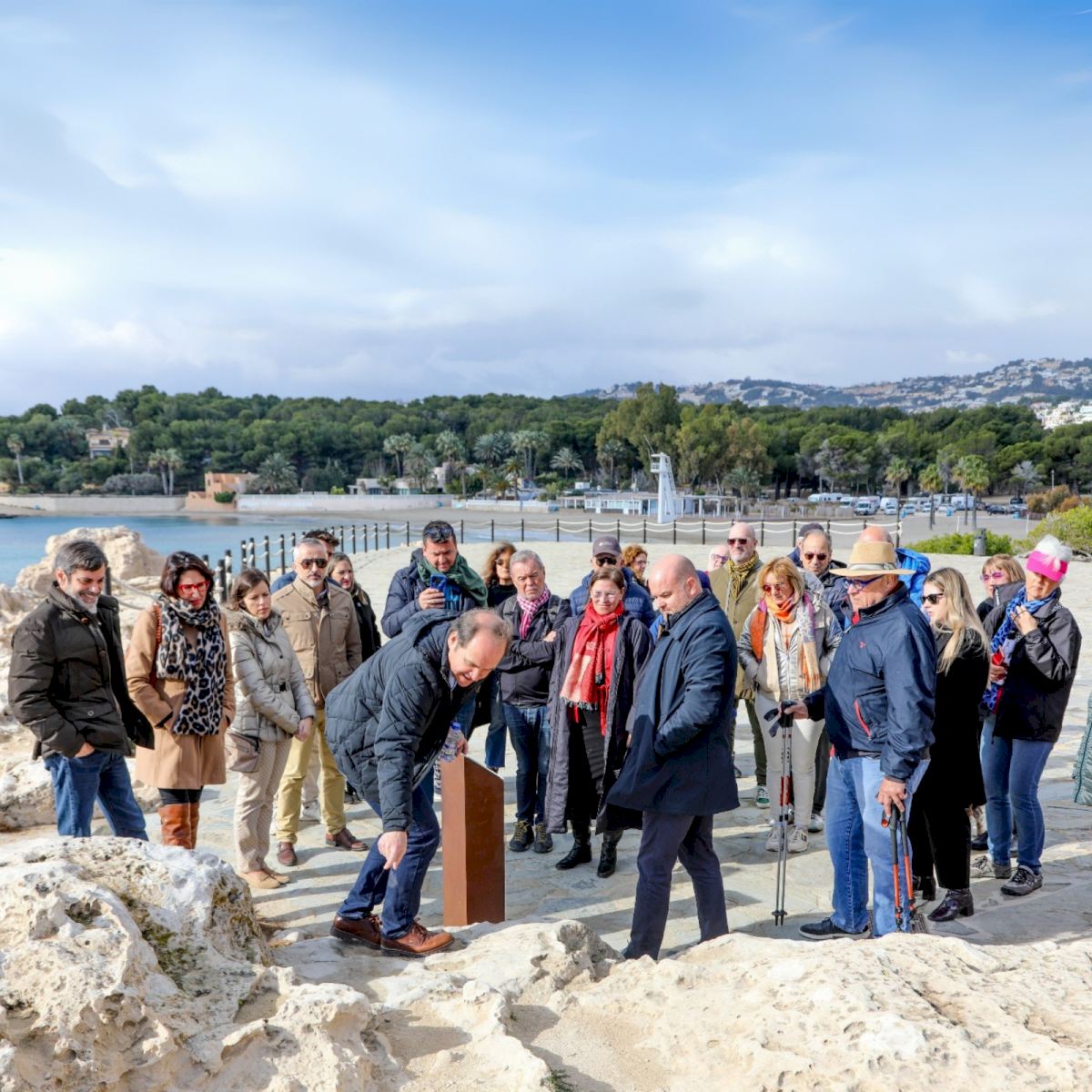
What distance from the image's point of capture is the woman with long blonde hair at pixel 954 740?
3.82 metres

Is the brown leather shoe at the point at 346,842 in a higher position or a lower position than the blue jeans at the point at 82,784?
lower

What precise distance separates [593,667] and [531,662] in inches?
20.5

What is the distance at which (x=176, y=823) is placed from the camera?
3.97 metres

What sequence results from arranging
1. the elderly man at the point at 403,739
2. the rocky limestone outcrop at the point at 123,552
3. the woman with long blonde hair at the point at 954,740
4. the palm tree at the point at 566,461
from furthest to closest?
the palm tree at the point at 566,461, the rocky limestone outcrop at the point at 123,552, the woman with long blonde hair at the point at 954,740, the elderly man at the point at 403,739

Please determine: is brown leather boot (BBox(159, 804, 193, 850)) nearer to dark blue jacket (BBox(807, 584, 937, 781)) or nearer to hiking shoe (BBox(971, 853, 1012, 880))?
dark blue jacket (BBox(807, 584, 937, 781))

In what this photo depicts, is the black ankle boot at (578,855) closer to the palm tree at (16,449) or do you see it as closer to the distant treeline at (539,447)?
Answer: the distant treeline at (539,447)

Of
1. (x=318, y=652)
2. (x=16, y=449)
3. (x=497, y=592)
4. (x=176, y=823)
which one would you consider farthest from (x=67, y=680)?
(x=16, y=449)

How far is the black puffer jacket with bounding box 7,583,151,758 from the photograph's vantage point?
3611 millimetres

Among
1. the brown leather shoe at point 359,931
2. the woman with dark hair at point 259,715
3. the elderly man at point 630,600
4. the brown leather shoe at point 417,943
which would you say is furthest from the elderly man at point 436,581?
the brown leather shoe at point 417,943

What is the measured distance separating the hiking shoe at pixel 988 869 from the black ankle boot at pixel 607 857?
1718 millimetres

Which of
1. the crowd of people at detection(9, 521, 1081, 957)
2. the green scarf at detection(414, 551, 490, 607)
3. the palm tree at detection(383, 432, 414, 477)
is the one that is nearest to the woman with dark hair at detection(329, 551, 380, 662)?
the crowd of people at detection(9, 521, 1081, 957)

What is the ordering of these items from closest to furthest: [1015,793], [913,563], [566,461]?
[1015,793] → [913,563] → [566,461]

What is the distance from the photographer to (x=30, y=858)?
2.65 meters

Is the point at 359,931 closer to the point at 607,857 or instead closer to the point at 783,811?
the point at 607,857
